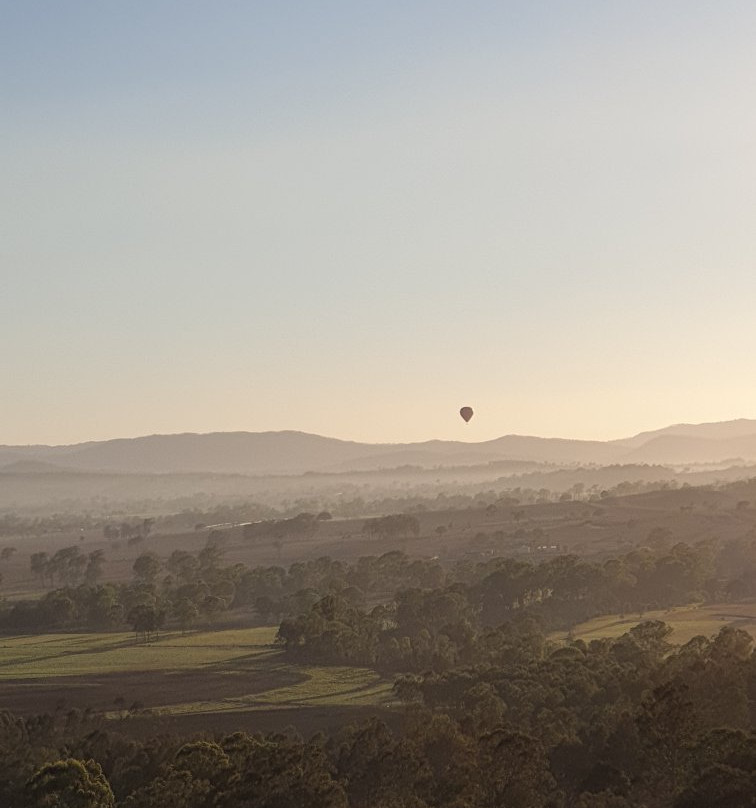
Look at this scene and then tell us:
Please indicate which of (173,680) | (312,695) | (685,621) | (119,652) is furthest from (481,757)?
(685,621)

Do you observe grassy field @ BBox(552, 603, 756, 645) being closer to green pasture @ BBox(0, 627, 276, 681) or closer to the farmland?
the farmland

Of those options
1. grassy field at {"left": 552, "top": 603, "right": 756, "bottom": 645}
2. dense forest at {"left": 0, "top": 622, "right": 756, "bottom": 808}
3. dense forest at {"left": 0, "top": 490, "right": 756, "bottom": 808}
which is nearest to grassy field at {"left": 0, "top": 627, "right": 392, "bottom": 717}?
dense forest at {"left": 0, "top": 490, "right": 756, "bottom": 808}

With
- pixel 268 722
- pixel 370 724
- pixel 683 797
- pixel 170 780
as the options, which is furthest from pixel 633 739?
pixel 268 722

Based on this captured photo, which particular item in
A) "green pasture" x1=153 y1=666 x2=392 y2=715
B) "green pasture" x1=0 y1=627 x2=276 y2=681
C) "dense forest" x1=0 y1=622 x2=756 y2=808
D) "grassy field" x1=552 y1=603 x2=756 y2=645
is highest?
"dense forest" x1=0 y1=622 x2=756 y2=808

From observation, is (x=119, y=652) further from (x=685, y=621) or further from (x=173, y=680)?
(x=685, y=621)

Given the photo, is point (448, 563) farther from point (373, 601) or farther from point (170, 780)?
point (170, 780)

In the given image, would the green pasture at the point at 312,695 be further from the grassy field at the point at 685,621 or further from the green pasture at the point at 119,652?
the grassy field at the point at 685,621
